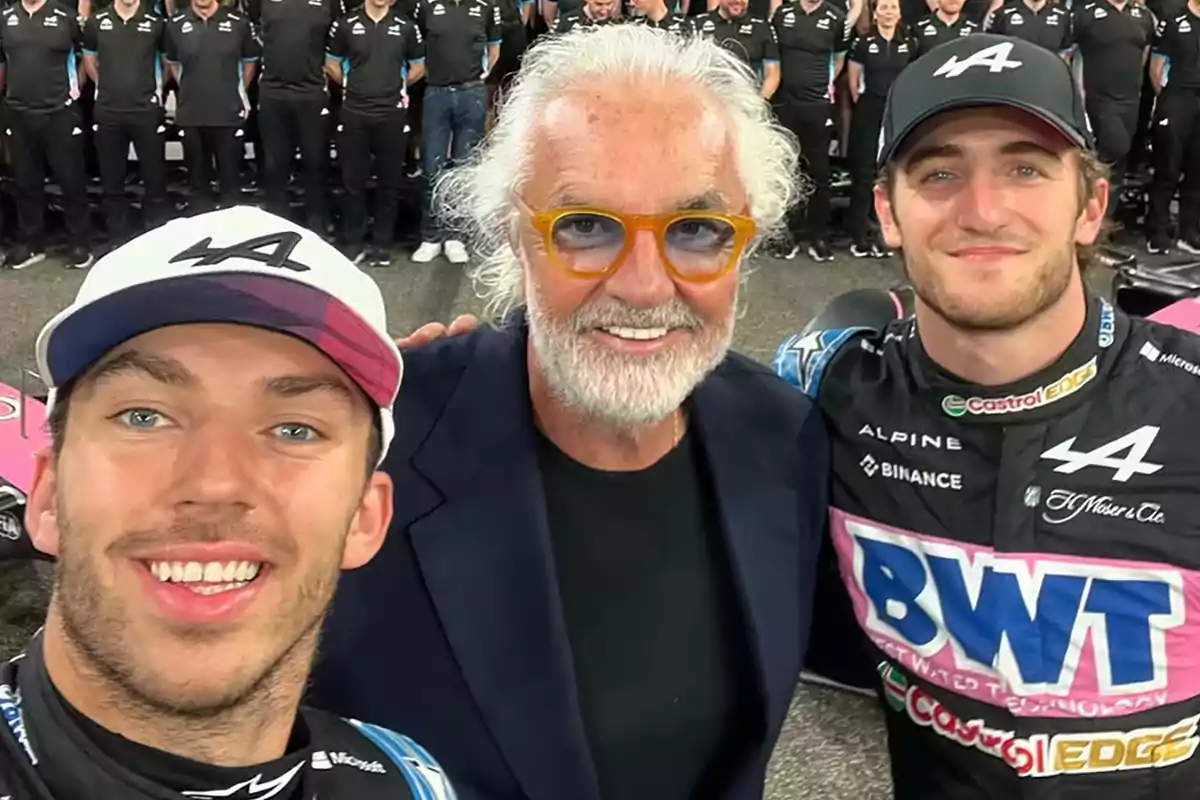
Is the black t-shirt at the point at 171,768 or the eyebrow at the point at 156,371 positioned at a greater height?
the eyebrow at the point at 156,371

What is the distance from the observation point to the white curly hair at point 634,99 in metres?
1.54

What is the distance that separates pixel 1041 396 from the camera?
1541 mm

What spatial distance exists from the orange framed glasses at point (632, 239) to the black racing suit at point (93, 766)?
2.17ft

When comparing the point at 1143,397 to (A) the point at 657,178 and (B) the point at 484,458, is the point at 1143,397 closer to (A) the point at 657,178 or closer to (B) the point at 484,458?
(A) the point at 657,178

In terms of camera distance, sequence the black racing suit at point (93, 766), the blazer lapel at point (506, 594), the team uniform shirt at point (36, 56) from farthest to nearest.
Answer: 1. the team uniform shirt at point (36, 56)
2. the blazer lapel at point (506, 594)
3. the black racing suit at point (93, 766)

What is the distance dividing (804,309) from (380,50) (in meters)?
2.82

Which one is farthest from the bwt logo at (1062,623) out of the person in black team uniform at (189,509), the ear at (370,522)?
the person in black team uniform at (189,509)

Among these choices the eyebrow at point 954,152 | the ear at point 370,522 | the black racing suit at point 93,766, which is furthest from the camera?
the eyebrow at point 954,152

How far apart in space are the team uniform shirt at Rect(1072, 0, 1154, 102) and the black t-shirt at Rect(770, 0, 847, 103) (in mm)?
1498

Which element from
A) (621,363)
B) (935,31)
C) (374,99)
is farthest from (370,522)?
(935,31)

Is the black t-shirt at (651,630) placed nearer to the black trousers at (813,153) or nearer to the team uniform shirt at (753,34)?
the black trousers at (813,153)

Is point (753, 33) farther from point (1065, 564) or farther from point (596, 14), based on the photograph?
point (1065, 564)

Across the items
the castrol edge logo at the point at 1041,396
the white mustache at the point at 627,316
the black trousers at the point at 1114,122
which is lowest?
the black trousers at the point at 1114,122

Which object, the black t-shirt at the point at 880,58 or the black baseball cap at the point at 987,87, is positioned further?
the black t-shirt at the point at 880,58
